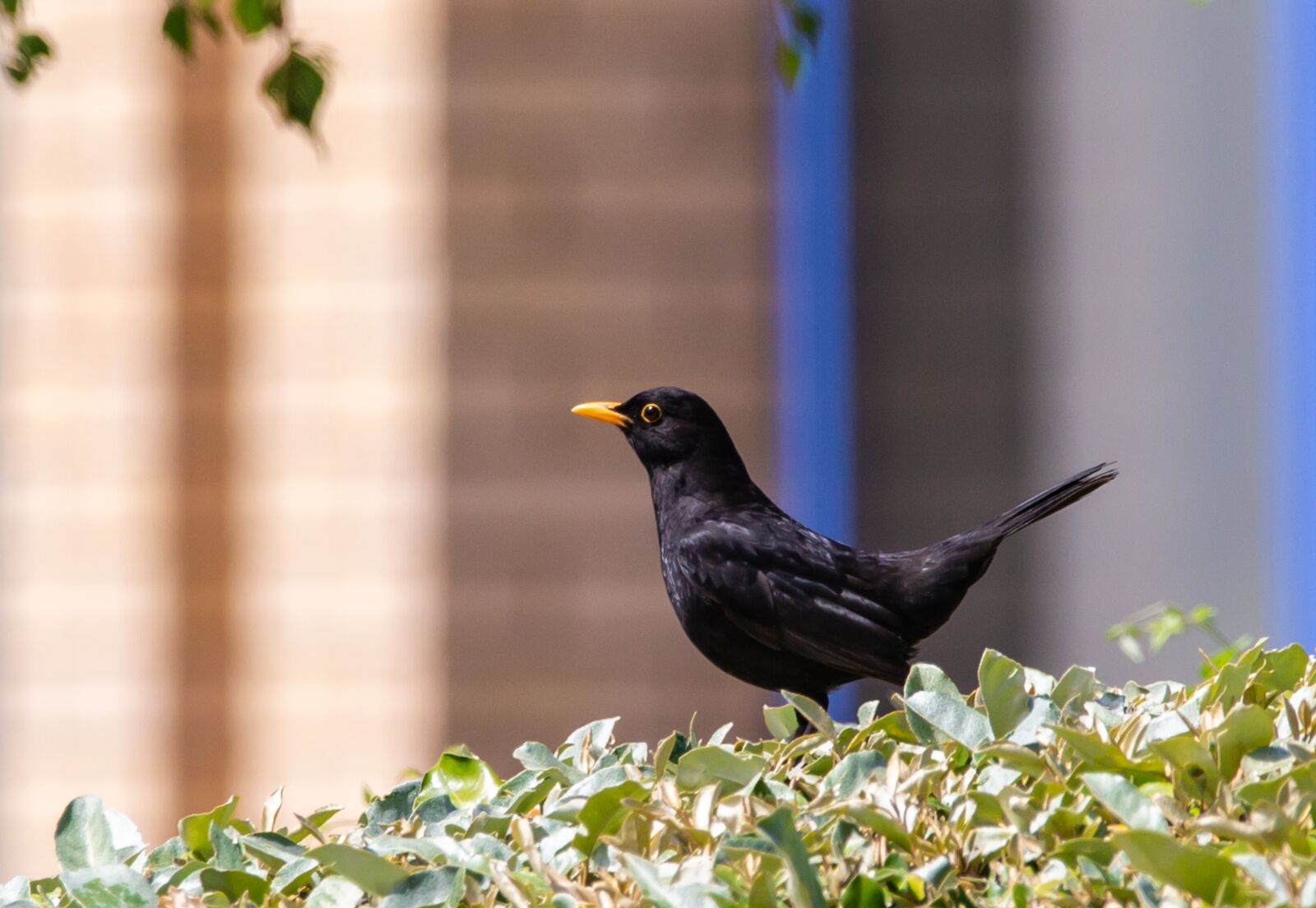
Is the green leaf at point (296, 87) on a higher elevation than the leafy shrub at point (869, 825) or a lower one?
higher

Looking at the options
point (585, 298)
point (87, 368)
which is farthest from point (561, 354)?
point (87, 368)

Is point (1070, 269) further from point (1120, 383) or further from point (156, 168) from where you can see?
point (156, 168)

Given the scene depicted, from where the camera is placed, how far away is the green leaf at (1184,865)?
3.99 ft

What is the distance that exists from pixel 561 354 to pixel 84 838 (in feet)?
14.2

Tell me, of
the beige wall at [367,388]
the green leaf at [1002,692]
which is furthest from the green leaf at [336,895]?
the beige wall at [367,388]

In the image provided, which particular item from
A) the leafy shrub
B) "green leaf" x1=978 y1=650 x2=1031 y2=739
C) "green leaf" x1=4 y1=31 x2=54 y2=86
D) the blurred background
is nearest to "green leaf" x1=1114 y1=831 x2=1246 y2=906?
the leafy shrub

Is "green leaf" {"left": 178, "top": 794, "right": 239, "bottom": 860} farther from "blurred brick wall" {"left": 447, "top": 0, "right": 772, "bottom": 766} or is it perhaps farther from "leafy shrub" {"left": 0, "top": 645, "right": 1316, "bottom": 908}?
"blurred brick wall" {"left": 447, "top": 0, "right": 772, "bottom": 766}

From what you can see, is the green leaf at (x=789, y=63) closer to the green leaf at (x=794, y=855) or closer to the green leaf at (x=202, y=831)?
the green leaf at (x=202, y=831)

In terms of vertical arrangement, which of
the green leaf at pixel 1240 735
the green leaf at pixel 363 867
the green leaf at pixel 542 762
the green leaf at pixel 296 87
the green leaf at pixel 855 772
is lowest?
the green leaf at pixel 542 762

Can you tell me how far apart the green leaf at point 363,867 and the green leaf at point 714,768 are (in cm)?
33

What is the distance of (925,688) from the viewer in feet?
5.79

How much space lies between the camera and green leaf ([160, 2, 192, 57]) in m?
2.56

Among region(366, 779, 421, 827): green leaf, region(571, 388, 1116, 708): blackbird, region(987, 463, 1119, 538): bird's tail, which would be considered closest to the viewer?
region(366, 779, 421, 827): green leaf

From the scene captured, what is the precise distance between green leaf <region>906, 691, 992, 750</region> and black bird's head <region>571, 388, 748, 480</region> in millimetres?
1541
